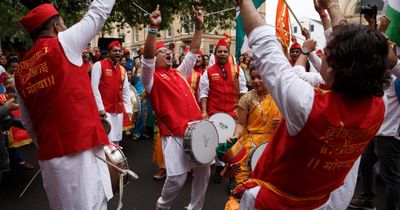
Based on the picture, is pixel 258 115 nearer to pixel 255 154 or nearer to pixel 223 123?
pixel 255 154

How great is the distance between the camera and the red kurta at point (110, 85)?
254 inches

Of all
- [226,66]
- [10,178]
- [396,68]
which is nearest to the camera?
[396,68]

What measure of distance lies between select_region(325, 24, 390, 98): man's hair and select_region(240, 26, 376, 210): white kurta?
5.8 inches

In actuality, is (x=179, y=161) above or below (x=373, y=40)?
below

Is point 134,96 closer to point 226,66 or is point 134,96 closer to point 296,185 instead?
point 226,66

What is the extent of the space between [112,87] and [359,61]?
5.50 m

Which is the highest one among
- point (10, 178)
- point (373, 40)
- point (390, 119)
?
point (373, 40)

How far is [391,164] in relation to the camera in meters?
4.11

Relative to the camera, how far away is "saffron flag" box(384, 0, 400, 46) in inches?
154

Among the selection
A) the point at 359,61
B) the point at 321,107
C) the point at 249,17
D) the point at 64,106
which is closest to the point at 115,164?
the point at 64,106

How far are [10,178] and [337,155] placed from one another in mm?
6009

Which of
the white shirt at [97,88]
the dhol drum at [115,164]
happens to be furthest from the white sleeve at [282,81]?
the white shirt at [97,88]

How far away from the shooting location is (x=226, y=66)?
6641 mm

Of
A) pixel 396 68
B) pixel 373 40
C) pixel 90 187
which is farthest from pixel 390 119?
A: pixel 90 187
